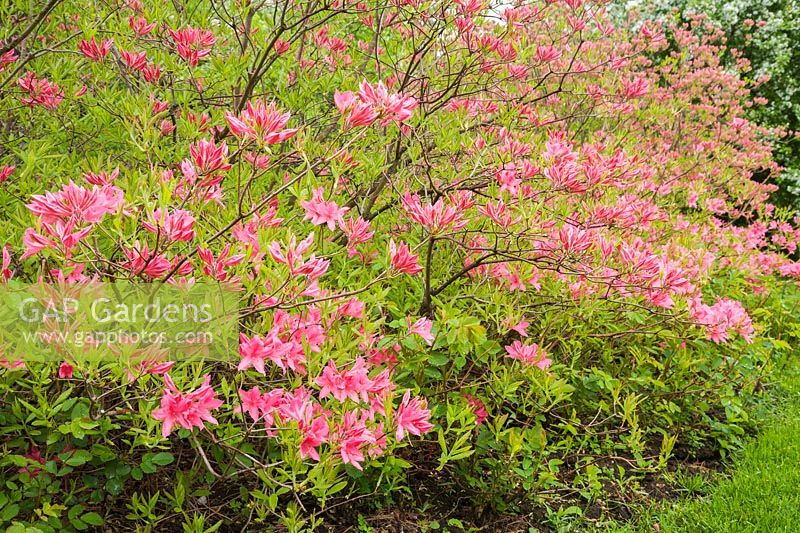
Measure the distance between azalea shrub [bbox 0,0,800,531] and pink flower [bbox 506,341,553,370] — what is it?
0.01 meters

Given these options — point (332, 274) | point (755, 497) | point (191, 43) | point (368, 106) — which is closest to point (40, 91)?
point (191, 43)

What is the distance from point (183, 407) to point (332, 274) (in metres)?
1.25

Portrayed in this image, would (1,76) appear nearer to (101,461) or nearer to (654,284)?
(101,461)

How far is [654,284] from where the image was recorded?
8.66 ft

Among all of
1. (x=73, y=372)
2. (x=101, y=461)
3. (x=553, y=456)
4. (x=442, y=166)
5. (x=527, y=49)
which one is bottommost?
(x=553, y=456)

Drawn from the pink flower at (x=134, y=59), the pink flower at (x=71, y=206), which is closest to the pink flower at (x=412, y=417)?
the pink flower at (x=71, y=206)

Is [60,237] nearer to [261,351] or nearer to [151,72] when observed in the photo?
[261,351]

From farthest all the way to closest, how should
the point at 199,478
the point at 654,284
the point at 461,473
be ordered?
the point at 461,473
the point at 654,284
the point at 199,478

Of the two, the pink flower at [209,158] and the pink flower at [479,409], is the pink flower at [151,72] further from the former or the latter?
the pink flower at [479,409]

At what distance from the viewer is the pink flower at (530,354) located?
2.61m

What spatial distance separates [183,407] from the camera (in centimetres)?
162

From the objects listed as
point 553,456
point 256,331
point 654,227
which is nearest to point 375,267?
point 256,331

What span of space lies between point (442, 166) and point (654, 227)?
1765 mm

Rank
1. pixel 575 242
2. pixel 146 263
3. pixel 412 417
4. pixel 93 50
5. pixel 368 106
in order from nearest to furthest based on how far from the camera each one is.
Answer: pixel 146 263 → pixel 368 106 → pixel 412 417 → pixel 575 242 → pixel 93 50
